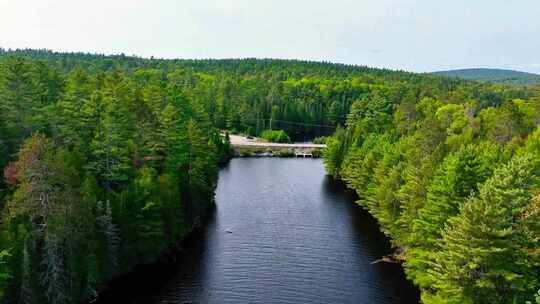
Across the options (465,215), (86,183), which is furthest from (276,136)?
(465,215)

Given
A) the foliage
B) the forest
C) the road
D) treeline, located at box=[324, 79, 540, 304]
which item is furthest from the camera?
the foliage

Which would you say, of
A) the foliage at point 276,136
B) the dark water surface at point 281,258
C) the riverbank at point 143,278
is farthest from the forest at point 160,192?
the foliage at point 276,136

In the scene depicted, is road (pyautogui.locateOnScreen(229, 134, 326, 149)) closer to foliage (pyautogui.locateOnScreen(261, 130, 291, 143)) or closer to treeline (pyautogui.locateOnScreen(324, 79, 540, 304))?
foliage (pyautogui.locateOnScreen(261, 130, 291, 143))

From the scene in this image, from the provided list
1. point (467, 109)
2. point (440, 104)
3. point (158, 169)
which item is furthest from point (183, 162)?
point (440, 104)

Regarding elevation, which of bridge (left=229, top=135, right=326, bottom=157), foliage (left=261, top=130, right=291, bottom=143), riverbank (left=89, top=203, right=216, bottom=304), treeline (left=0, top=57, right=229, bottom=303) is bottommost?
riverbank (left=89, top=203, right=216, bottom=304)

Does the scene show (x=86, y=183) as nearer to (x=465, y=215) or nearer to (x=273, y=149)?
(x=465, y=215)

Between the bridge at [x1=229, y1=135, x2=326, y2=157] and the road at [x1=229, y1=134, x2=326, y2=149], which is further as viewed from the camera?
the road at [x1=229, y1=134, x2=326, y2=149]

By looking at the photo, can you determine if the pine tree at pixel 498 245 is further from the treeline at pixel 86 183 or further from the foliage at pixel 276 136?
the foliage at pixel 276 136

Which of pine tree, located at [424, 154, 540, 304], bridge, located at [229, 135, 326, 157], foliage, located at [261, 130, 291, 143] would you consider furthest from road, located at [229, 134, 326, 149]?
pine tree, located at [424, 154, 540, 304]
